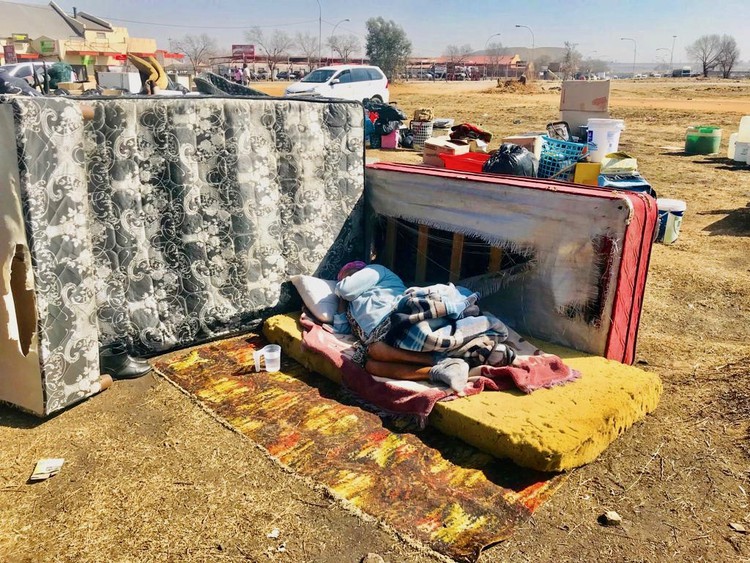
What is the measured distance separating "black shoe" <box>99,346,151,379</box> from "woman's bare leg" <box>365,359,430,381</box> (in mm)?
1494

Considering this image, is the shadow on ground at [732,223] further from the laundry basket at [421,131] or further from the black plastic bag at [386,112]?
the black plastic bag at [386,112]

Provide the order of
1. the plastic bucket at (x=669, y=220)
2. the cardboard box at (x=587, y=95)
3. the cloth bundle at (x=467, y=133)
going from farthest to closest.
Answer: the cardboard box at (x=587, y=95)
the cloth bundle at (x=467, y=133)
the plastic bucket at (x=669, y=220)

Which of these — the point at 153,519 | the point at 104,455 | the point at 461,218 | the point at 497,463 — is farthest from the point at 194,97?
the point at 497,463

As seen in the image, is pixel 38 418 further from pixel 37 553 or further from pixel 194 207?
pixel 194 207

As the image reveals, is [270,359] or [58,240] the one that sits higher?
[58,240]

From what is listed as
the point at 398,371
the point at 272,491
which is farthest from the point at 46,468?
the point at 398,371

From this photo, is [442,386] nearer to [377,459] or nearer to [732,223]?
[377,459]

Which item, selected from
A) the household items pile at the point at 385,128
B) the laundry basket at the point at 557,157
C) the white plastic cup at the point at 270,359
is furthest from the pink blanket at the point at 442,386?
the household items pile at the point at 385,128

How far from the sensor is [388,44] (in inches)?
2114

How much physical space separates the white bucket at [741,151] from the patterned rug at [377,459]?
437 inches

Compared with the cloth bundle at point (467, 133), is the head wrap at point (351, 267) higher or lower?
lower

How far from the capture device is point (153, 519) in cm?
253

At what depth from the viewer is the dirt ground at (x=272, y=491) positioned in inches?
93.7

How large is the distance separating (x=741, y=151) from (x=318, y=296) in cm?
1076
